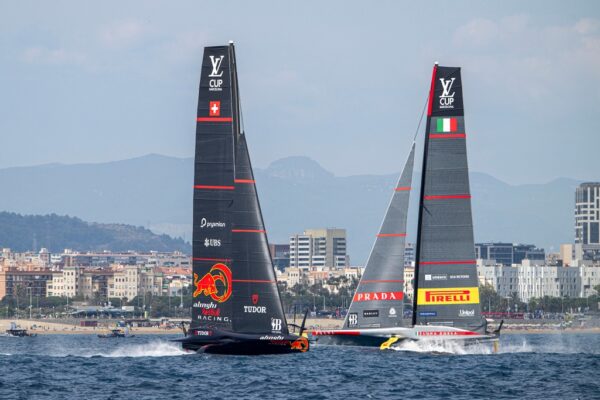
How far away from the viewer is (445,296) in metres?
58.9

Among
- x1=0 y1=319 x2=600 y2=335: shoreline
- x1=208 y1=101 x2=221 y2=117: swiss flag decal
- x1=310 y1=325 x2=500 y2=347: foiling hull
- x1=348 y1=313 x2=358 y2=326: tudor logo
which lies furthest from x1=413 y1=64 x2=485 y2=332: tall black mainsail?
x1=0 y1=319 x2=600 y2=335: shoreline

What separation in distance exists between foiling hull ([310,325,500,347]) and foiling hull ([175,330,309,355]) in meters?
6.14

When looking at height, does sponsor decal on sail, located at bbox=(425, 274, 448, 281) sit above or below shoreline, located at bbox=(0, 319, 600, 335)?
above

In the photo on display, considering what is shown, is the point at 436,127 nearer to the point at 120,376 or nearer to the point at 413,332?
the point at 413,332

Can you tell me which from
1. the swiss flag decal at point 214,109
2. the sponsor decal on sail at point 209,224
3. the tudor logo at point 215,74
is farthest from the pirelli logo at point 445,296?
the tudor logo at point 215,74

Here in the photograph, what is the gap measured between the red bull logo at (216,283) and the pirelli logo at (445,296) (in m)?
8.35

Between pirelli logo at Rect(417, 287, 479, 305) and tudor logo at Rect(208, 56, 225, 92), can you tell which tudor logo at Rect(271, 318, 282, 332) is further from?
tudor logo at Rect(208, 56, 225, 92)

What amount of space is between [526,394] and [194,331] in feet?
51.0

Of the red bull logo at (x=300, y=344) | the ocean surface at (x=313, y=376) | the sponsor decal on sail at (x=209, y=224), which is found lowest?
the ocean surface at (x=313, y=376)

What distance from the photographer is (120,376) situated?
50.3 m

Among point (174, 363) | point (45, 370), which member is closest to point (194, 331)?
point (174, 363)

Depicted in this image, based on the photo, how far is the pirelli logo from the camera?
5888cm

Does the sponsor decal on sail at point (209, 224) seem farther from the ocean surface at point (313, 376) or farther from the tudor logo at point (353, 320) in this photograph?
the tudor logo at point (353, 320)

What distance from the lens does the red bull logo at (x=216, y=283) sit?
5497 cm
